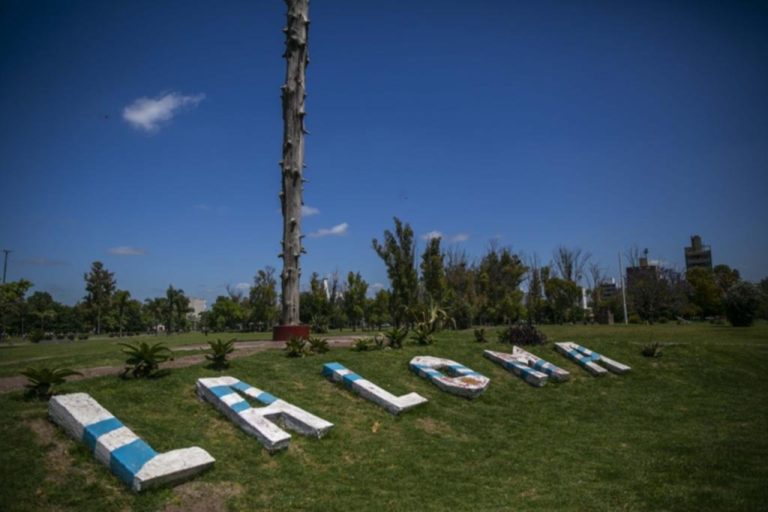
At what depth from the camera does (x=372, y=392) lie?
975 centimetres

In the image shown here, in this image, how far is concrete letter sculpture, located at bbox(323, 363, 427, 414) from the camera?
9.47m

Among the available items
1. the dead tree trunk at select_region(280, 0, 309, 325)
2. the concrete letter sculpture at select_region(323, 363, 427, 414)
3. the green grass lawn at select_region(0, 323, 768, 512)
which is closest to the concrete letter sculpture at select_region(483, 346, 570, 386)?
the green grass lawn at select_region(0, 323, 768, 512)

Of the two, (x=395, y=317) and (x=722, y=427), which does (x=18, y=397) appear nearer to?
(x=722, y=427)

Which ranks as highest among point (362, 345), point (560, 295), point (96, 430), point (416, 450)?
point (560, 295)

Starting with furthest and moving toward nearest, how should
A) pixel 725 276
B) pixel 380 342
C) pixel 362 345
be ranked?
pixel 725 276 → pixel 380 342 → pixel 362 345

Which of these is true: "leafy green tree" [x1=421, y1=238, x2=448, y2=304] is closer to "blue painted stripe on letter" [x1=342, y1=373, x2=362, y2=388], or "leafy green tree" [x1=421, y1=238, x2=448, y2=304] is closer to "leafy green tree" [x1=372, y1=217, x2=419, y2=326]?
"leafy green tree" [x1=372, y1=217, x2=419, y2=326]

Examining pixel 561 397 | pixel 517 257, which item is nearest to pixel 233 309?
pixel 517 257

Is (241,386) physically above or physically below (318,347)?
below

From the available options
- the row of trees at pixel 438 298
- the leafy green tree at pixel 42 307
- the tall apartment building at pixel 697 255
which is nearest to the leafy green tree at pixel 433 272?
the row of trees at pixel 438 298

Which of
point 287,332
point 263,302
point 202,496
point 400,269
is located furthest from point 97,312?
point 202,496

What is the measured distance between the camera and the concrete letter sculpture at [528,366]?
1299cm

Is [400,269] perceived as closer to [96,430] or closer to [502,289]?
[502,289]

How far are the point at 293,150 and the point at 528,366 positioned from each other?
35.3 ft

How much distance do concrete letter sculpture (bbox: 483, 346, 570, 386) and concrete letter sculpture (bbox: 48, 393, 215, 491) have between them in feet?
30.6
